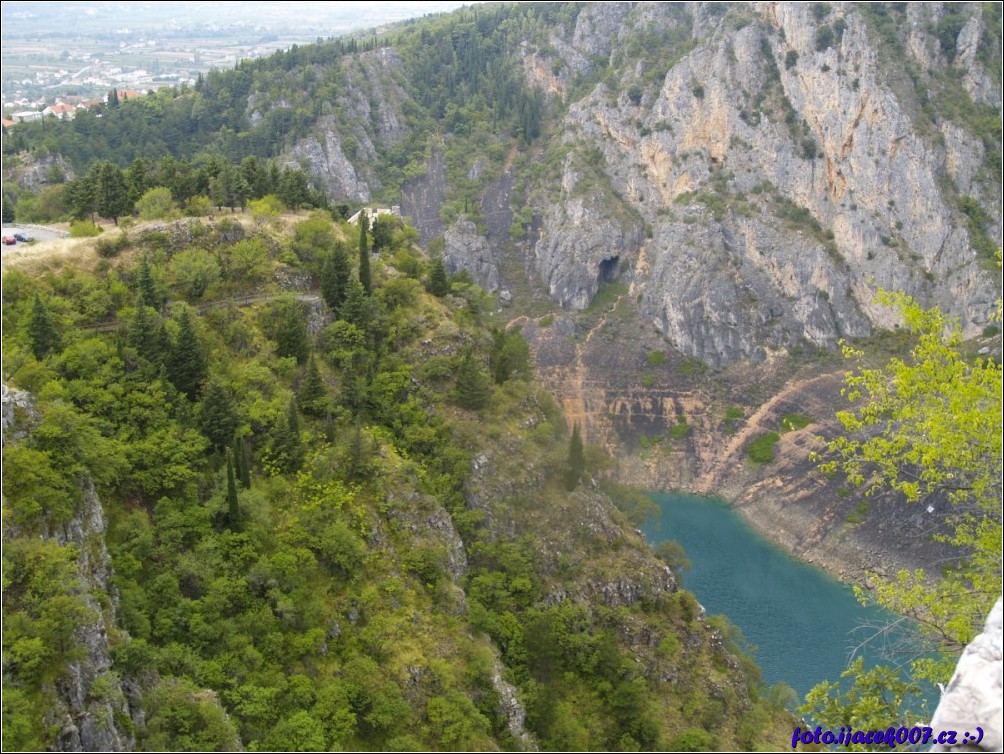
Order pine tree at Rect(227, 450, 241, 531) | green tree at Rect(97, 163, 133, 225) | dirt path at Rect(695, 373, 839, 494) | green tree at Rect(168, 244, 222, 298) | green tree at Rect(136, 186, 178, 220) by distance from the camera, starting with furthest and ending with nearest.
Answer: dirt path at Rect(695, 373, 839, 494) → green tree at Rect(136, 186, 178, 220) → green tree at Rect(97, 163, 133, 225) → green tree at Rect(168, 244, 222, 298) → pine tree at Rect(227, 450, 241, 531)

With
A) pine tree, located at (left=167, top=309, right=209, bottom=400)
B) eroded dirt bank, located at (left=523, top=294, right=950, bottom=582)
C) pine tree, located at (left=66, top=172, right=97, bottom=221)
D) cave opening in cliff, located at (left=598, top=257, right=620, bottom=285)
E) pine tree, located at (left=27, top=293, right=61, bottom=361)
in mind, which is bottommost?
eroded dirt bank, located at (left=523, top=294, right=950, bottom=582)

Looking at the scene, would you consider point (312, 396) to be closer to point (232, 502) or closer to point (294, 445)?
point (294, 445)

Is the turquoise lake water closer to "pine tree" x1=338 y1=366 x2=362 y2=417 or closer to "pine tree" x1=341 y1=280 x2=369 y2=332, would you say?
"pine tree" x1=338 y1=366 x2=362 y2=417

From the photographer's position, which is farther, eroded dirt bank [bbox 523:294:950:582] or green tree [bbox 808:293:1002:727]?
eroded dirt bank [bbox 523:294:950:582]

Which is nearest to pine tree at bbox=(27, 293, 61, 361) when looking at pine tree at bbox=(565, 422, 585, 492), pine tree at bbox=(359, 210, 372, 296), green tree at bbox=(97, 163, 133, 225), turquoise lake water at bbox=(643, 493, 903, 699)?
green tree at bbox=(97, 163, 133, 225)

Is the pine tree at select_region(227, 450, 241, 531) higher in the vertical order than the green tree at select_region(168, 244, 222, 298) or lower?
lower

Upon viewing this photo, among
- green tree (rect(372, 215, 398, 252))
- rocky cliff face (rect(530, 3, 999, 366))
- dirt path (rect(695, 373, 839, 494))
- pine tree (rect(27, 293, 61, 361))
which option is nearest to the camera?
pine tree (rect(27, 293, 61, 361))

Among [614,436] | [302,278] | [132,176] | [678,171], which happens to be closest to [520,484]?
[302,278]

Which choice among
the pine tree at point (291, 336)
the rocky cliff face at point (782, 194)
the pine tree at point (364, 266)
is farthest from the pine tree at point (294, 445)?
the rocky cliff face at point (782, 194)
